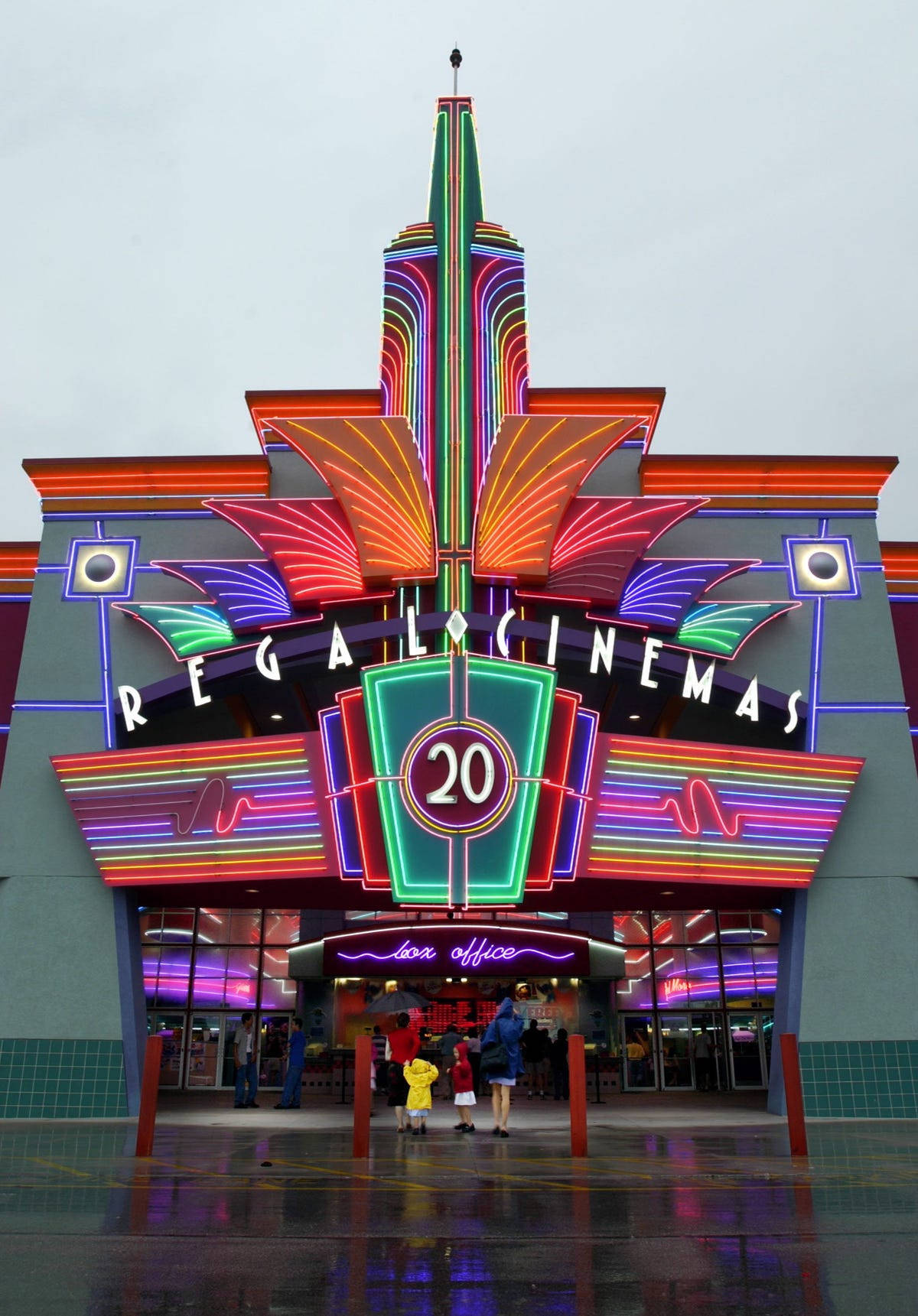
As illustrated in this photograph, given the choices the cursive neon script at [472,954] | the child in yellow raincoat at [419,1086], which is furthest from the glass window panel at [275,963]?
the child in yellow raincoat at [419,1086]

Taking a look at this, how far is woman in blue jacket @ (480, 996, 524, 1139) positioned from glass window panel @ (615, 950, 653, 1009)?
41.6 ft

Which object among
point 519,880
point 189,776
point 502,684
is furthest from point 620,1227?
point 189,776

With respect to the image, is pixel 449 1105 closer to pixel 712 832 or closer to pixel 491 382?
pixel 712 832

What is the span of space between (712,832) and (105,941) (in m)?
10.5

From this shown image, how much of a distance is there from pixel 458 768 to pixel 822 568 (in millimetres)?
8615

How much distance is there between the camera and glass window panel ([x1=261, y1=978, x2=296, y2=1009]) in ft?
91.7

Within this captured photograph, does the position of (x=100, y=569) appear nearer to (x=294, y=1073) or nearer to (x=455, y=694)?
(x=455, y=694)

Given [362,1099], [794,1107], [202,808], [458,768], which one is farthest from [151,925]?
[794,1107]

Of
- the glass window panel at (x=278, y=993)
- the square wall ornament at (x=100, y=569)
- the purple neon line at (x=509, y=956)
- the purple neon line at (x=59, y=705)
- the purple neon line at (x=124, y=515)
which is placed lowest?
the glass window panel at (x=278, y=993)

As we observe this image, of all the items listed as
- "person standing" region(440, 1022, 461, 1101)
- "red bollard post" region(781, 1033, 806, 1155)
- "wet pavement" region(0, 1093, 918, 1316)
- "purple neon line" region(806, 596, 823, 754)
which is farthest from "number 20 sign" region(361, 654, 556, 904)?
"red bollard post" region(781, 1033, 806, 1155)

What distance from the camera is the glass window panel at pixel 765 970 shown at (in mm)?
27484

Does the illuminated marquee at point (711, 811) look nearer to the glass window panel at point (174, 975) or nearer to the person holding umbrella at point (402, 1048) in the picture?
the person holding umbrella at point (402, 1048)

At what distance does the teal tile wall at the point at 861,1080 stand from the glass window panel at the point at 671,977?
8.61 metres

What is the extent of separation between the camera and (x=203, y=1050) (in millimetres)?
27562
